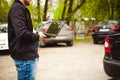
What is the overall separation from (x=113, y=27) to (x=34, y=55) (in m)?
15.8

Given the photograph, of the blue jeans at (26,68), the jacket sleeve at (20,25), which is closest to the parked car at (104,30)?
the blue jeans at (26,68)

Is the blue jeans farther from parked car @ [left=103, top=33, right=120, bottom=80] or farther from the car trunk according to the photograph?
the car trunk

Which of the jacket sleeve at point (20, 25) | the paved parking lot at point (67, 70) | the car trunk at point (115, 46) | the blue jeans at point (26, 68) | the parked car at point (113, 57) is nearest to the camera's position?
the jacket sleeve at point (20, 25)

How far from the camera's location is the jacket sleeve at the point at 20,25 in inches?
166

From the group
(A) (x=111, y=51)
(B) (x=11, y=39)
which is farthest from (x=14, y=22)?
(A) (x=111, y=51)

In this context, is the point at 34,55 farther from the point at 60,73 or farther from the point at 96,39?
the point at 96,39

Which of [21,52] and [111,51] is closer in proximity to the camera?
[21,52]

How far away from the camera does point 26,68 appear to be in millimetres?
4457

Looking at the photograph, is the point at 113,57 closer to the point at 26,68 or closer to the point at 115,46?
the point at 115,46

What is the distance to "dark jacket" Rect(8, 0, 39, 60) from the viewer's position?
13.9 feet

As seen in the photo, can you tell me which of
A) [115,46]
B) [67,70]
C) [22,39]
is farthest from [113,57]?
[22,39]

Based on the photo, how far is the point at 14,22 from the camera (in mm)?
4234

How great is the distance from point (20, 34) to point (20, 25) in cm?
11

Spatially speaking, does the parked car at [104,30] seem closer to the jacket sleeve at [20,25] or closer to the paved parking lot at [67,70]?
the paved parking lot at [67,70]
